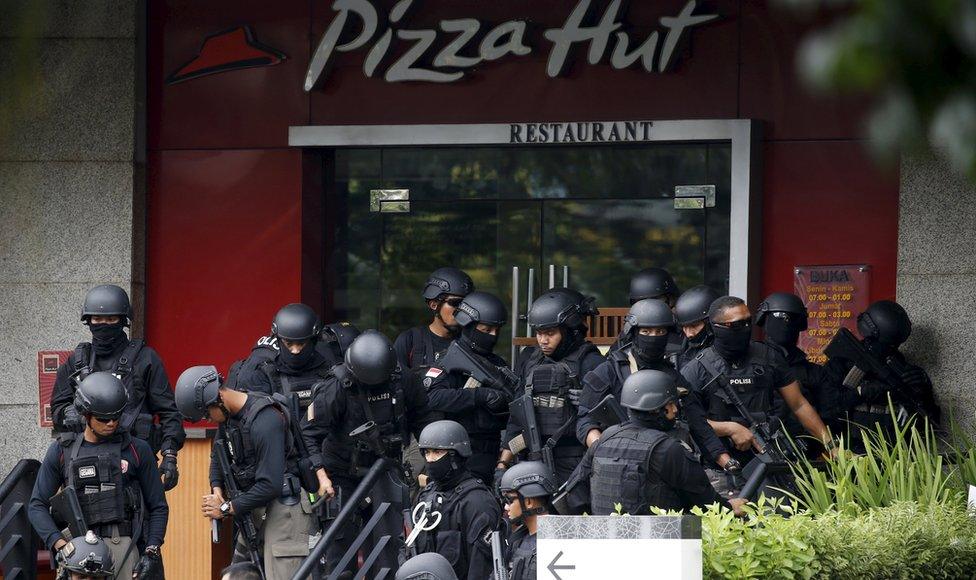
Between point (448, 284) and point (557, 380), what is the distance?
59.0 inches

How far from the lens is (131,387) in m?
9.46

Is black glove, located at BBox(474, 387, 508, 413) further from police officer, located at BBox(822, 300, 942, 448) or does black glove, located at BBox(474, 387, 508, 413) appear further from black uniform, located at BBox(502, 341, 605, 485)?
police officer, located at BBox(822, 300, 942, 448)

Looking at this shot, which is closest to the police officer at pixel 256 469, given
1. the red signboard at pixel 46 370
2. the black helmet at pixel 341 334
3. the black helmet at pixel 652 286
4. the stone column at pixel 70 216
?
the black helmet at pixel 341 334

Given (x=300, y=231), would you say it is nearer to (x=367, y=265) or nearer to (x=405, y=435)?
(x=367, y=265)

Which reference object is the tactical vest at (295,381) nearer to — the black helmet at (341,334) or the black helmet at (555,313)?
the black helmet at (341,334)

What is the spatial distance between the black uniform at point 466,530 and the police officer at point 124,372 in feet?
8.03

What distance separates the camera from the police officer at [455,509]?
7566mm

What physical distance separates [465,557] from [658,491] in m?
1.35

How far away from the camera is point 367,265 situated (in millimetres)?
12219

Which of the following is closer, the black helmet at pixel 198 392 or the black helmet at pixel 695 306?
the black helmet at pixel 198 392

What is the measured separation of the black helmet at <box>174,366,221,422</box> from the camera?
7957 millimetres

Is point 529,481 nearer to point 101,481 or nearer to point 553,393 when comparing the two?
point 553,393

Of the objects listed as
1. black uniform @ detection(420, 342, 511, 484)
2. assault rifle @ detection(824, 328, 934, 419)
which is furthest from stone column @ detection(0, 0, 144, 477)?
assault rifle @ detection(824, 328, 934, 419)

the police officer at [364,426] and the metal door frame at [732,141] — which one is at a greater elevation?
the metal door frame at [732,141]
